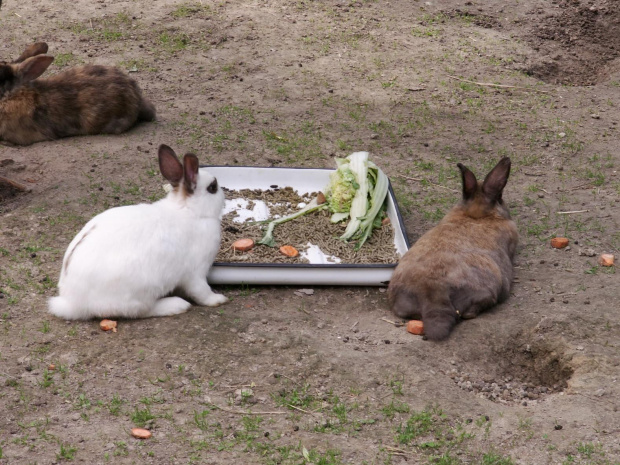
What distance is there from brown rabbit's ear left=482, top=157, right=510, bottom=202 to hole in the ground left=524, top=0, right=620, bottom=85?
3.58 metres

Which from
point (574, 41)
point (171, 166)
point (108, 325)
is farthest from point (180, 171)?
point (574, 41)

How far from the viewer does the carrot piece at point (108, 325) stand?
4.21m

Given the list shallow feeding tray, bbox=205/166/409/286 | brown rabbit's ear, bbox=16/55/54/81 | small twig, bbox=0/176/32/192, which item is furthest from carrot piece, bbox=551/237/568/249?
brown rabbit's ear, bbox=16/55/54/81

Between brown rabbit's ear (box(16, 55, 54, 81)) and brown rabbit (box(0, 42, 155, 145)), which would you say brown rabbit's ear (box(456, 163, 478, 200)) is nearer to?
brown rabbit (box(0, 42, 155, 145))

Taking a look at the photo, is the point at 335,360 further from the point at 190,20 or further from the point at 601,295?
the point at 190,20

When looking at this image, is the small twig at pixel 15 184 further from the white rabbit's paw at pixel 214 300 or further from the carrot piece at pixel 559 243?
the carrot piece at pixel 559 243

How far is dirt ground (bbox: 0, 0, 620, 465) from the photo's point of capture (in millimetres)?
3557

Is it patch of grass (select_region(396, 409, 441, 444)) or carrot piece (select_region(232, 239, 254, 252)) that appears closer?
patch of grass (select_region(396, 409, 441, 444))

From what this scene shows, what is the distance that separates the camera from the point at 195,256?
452 centimetres

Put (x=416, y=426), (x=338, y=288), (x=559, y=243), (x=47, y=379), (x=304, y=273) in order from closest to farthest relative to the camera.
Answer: (x=416, y=426)
(x=47, y=379)
(x=304, y=273)
(x=338, y=288)
(x=559, y=243)

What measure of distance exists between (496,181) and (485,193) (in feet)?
0.34

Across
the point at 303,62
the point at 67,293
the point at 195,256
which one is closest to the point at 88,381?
the point at 67,293

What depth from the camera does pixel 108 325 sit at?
422 centimetres

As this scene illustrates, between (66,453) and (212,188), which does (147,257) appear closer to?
(212,188)
